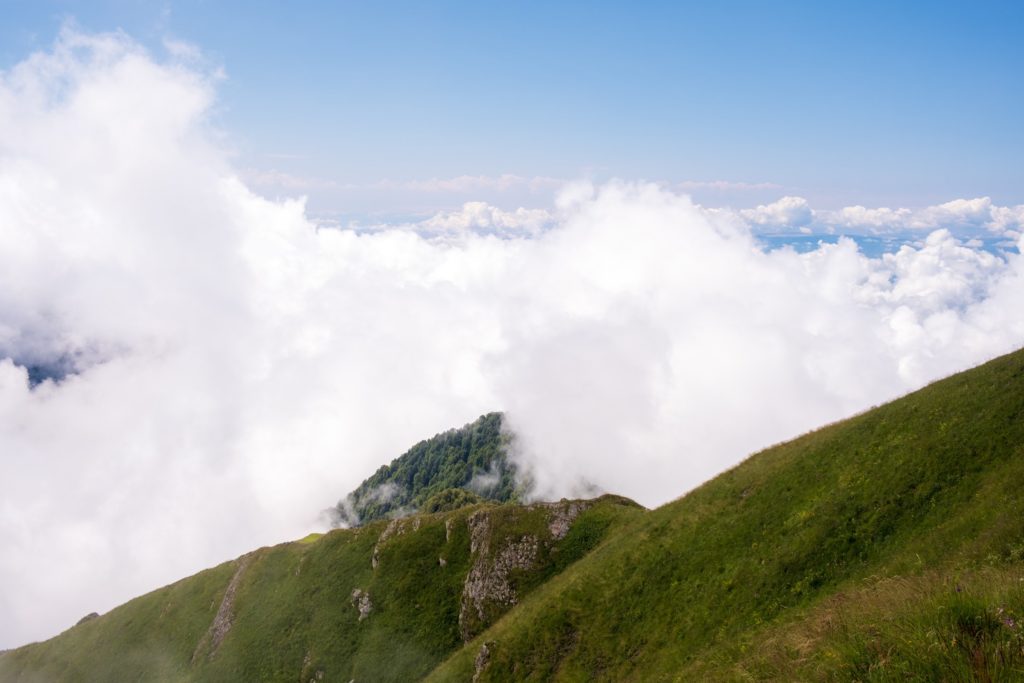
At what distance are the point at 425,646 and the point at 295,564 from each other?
33751mm

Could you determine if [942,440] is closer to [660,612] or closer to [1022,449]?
[1022,449]

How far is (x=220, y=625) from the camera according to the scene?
87.9 metres

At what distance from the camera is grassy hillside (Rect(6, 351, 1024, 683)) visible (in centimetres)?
1475

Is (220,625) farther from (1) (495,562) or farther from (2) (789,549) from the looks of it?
(2) (789,549)

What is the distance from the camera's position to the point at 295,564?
9094cm

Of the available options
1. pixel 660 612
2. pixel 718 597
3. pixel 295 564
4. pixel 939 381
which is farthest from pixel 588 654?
pixel 295 564

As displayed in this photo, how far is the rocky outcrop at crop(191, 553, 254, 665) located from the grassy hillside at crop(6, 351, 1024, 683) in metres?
0.44

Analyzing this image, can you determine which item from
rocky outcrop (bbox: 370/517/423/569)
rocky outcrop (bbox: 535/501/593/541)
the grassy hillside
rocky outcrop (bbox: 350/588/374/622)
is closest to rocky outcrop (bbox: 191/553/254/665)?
the grassy hillside

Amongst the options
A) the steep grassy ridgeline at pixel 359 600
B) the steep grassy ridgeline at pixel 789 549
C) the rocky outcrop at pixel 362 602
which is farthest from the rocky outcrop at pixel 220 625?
the steep grassy ridgeline at pixel 789 549

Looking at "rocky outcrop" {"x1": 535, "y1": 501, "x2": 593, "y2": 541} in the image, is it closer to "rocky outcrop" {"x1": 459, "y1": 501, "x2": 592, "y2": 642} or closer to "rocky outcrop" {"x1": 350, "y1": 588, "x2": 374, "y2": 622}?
"rocky outcrop" {"x1": 459, "y1": 501, "x2": 592, "y2": 642}

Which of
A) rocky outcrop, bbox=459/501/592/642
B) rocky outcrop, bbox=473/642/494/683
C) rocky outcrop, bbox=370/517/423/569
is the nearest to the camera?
rocky outcrop, bbox=473/642/494/683

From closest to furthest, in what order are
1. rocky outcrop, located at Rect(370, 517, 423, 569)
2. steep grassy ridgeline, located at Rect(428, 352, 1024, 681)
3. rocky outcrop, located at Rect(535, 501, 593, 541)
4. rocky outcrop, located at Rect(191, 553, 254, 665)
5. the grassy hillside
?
the grassy hillside → steep grassy ridgeline, located at Rect(428, 352, 1024, 681) → rocky outcrop, located at Rect(535, 501, 593, 541) → rocky outcrop, located at Rect(370, 517, 423, 569) → rocky outcrop, located at Rect(191, 553, 254, 665)

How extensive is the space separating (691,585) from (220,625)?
266ft

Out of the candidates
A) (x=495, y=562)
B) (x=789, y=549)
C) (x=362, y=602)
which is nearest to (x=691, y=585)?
(x=789, y=549)
